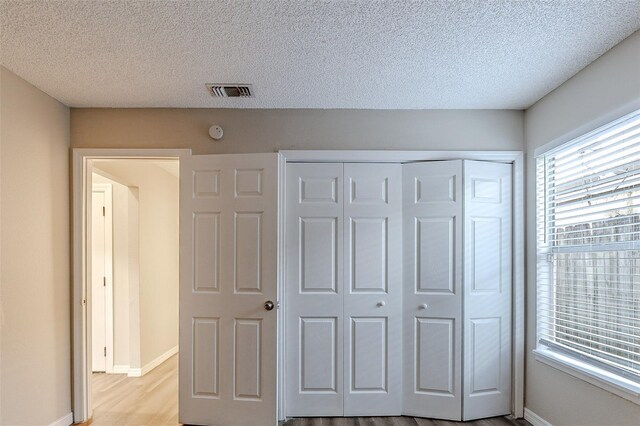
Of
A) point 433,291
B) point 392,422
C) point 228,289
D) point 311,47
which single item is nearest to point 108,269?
point 228,289

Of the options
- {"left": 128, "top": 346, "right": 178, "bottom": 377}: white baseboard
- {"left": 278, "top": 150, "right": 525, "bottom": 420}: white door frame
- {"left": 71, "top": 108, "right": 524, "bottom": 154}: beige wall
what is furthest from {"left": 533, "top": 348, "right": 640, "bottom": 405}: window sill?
{"left": 128, "top": 346, "right": 178, "bottom": 377}: white baseboard

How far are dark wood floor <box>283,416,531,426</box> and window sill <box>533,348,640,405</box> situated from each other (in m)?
0.56

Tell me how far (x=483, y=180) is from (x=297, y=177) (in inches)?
56.0

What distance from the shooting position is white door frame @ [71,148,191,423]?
3.38m

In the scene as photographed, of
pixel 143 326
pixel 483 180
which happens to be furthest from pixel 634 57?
pixel 143 326

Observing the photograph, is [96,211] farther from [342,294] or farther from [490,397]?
[490,397]

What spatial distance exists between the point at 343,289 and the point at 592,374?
1.67 meters

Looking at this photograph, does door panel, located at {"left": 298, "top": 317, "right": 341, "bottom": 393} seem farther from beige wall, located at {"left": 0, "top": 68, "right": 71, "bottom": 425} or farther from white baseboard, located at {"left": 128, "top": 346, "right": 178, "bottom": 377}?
white baseboard, located at {"left": 128, "top": 346, "right": 178, "bottom": 377}

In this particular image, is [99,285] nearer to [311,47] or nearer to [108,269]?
[108,269]

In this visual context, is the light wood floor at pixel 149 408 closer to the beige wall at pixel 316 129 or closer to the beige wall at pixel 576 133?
the beige wall at pixel 576 133

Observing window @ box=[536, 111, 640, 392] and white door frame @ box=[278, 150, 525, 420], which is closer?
window @ box=[536, 111, 640, 392]

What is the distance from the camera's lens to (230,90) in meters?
3.11

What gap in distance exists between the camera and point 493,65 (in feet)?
8.77

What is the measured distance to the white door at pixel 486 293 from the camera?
338cm
